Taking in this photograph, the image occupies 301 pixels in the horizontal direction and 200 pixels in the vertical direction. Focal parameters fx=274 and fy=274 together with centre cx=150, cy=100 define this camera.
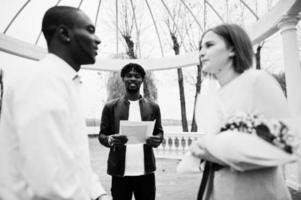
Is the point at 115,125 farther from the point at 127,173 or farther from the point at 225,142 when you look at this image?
the point at 225,142

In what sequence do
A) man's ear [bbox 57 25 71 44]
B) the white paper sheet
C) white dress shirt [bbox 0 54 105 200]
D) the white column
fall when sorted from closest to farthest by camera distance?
white dress shirt [bbox 0 54 105 200] → man's ear [bbox 57 25 71 44] → the white paper sheet → the white column

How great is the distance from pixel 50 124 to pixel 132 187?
256 cm

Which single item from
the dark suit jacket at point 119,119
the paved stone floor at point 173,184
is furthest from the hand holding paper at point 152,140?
the paved stone floor at point 173,184

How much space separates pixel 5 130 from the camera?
1.55 m

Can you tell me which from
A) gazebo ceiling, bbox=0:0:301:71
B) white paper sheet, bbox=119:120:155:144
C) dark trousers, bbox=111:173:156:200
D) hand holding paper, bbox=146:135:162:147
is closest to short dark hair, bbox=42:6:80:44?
white paper sheet, bbox=119:120:155:144

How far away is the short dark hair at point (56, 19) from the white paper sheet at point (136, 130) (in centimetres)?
185

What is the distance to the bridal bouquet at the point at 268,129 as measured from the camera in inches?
70.9

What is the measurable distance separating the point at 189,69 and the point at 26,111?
16928mm

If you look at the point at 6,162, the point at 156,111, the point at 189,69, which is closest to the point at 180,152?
the point at 189,69

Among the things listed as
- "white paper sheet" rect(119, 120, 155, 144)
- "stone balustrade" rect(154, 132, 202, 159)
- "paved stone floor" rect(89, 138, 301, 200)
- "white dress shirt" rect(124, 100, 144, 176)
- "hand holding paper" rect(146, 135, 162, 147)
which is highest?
"white paper sheet" rect(119, 120, 155, 144)

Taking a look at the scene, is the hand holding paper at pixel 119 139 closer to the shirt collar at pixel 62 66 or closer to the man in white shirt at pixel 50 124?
the man in white shirt at pixel 50 124

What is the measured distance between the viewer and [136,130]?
360 centimetres

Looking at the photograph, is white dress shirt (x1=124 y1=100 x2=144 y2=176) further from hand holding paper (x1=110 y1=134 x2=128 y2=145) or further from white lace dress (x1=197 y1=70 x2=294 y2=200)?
white lace dress (x1=197 y1=70 x2=294 y2=200)

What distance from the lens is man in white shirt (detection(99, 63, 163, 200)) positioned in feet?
12.0
